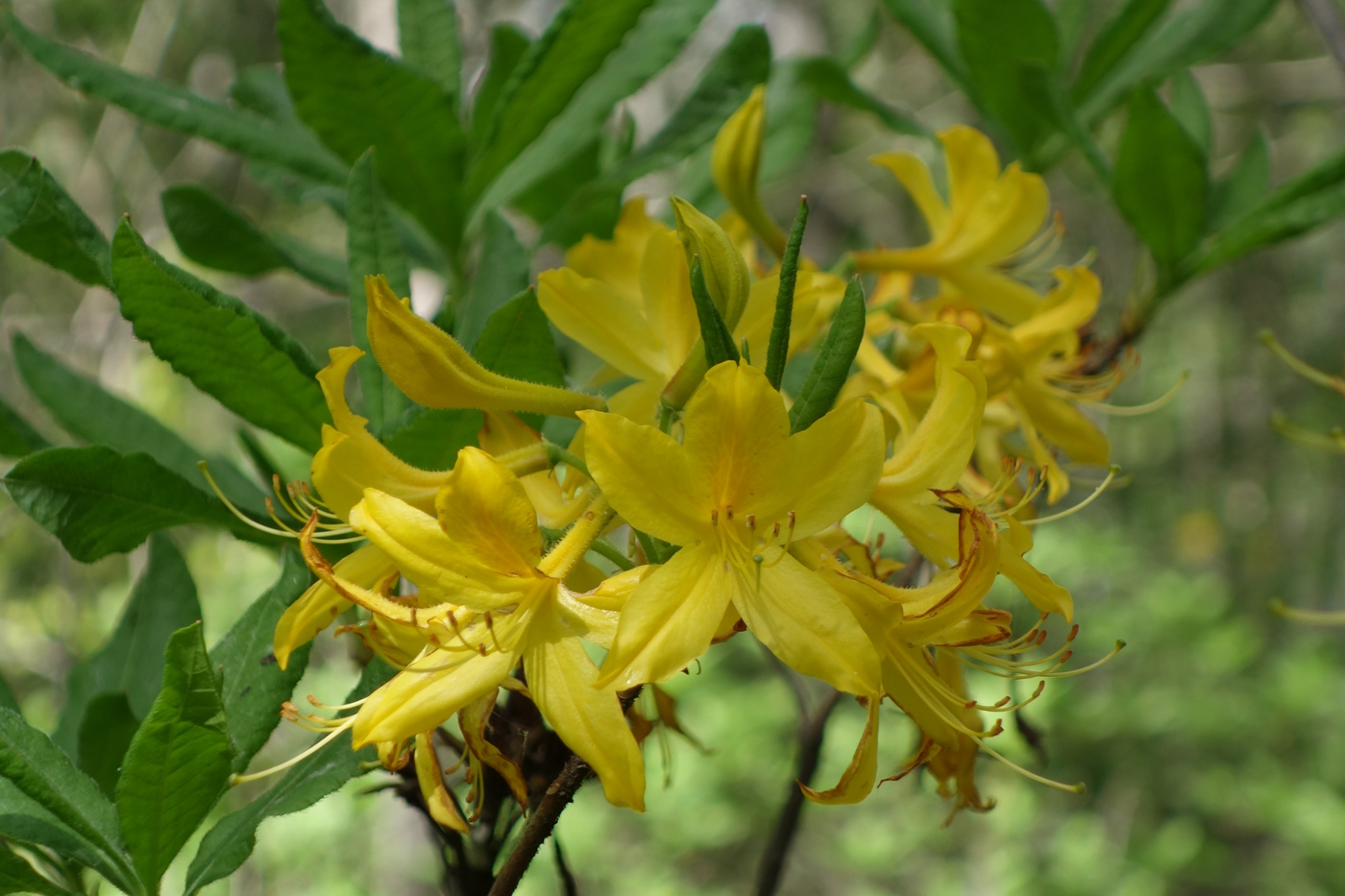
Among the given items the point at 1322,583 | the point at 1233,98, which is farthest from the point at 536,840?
the point at 1322,583

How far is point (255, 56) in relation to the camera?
7.70 meters

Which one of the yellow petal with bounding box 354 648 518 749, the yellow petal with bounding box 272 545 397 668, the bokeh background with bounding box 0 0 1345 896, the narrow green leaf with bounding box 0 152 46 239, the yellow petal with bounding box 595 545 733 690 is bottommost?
the bokeh background with bounding box 0 0 1345 896

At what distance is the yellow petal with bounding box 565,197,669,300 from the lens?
4.09ft

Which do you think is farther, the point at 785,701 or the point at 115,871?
the point at 785,701

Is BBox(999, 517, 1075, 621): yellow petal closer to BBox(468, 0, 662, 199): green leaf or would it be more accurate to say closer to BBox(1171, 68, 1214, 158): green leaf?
BBox(468, 0, 662, 199): green leaf

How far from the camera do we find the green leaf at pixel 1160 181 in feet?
4.82

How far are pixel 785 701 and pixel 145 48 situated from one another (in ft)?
16.0

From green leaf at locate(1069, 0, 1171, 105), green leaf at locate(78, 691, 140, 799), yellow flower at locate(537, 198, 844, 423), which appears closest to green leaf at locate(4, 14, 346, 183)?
yellow flower at locate(537, 198, 844, 423)

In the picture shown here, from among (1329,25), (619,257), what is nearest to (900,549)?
(1329,25)

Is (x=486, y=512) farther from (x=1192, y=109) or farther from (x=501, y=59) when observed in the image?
(x=1192, y=109)

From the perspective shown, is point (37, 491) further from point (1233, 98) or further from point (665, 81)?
point (1233, 98)

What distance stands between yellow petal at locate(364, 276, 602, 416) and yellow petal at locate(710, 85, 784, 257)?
451 millimetres

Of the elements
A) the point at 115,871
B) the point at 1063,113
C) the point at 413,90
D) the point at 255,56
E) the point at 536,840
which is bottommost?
the point at 255,56

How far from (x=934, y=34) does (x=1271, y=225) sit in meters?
0.61
